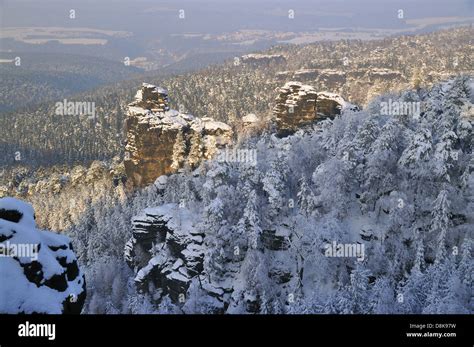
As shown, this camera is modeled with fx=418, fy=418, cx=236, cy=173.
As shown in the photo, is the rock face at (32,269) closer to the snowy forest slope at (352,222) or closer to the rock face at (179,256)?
the snowy forest slope at (352,222)

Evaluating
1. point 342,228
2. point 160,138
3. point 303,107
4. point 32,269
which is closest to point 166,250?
point 342,228

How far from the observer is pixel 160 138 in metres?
80.3

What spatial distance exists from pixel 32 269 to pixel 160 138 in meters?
66.9

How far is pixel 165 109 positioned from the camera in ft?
277

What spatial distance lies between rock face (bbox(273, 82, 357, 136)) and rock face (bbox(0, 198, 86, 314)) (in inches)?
2172

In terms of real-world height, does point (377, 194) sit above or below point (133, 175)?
above

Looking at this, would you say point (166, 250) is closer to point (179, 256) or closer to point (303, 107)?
point (179, 256)

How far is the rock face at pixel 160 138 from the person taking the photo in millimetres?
78319

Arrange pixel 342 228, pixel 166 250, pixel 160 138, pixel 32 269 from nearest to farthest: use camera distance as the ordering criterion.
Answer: pixel 32 269 < pixel 342 228 < pixel 166 250 < pixel 160 138

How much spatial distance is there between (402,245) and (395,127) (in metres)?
10.0

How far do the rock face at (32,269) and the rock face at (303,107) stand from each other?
181 feet

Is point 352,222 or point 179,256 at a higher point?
point 352,222
